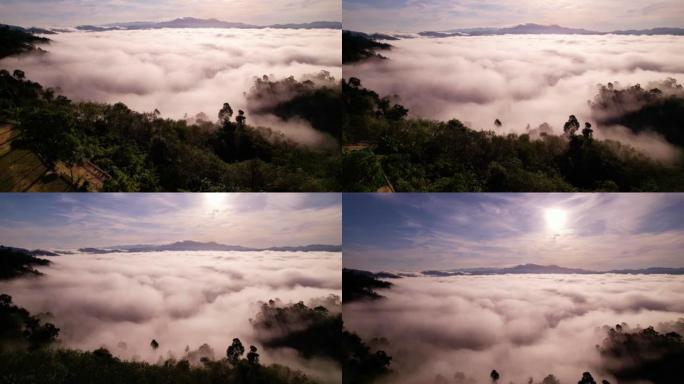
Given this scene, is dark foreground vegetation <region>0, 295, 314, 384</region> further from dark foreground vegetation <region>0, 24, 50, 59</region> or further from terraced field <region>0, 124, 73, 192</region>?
dark foreground vegetation <region>0, 24, 50, 59</region>

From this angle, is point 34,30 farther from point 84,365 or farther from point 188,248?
point 84,365

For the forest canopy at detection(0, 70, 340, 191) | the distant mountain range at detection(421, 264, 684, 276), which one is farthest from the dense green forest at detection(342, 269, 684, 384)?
the forest canopy at detection(0, 70, 340, 191)

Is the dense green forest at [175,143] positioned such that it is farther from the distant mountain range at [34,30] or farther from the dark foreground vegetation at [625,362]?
the dark foreground vegetation at [625,362]

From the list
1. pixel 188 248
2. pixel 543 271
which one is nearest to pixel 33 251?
pixel 188 248

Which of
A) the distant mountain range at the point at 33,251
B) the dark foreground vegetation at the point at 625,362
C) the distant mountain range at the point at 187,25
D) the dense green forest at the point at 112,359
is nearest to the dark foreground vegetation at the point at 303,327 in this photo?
the dense green forest at the point at 112,359

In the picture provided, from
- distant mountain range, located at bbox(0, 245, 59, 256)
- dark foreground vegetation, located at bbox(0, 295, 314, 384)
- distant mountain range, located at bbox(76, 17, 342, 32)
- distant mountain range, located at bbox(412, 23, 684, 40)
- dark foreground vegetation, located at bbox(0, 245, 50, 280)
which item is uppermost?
distant mountain range, located at bbox(76, 17, 342, 32)

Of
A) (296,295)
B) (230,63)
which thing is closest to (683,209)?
(296,295)
